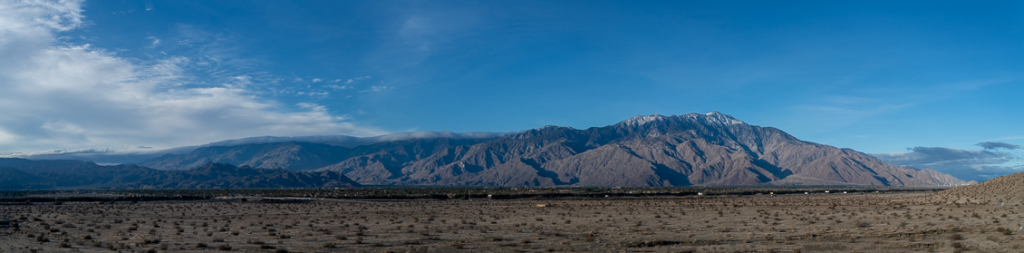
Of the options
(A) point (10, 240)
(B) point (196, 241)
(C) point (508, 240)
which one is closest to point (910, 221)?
(C) point (508, 240)

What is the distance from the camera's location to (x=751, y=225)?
3097 cm

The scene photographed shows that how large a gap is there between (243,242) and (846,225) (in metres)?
29.5

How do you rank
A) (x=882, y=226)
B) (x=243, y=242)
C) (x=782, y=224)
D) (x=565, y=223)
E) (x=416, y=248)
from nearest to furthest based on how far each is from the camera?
(x=416, y=248) < (x=243, y=242) < (x=882, y=226) < (x=782, y=224) < (x=565, y=223)

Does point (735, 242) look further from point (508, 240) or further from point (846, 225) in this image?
point (846, 225)

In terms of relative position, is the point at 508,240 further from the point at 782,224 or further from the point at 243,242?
the point at 782,224

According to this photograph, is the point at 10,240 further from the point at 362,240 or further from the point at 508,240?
the point at 508,240

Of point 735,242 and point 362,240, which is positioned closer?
point 735,242

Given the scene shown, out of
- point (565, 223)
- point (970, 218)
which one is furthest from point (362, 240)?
point (970, 218)

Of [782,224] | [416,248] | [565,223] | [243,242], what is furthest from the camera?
[565,223]

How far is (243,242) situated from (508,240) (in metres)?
11.0

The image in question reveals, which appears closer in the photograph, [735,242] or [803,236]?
[735,242]

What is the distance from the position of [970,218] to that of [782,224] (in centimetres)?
1186

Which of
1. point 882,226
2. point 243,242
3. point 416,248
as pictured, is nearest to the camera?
point 416,248

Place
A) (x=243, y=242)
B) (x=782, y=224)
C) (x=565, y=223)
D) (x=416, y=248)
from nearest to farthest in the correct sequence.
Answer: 1. (x=416, y=248)
2. (x=243, y=242)
3. (x=782, y=224)
4. (x=565, y=223)
